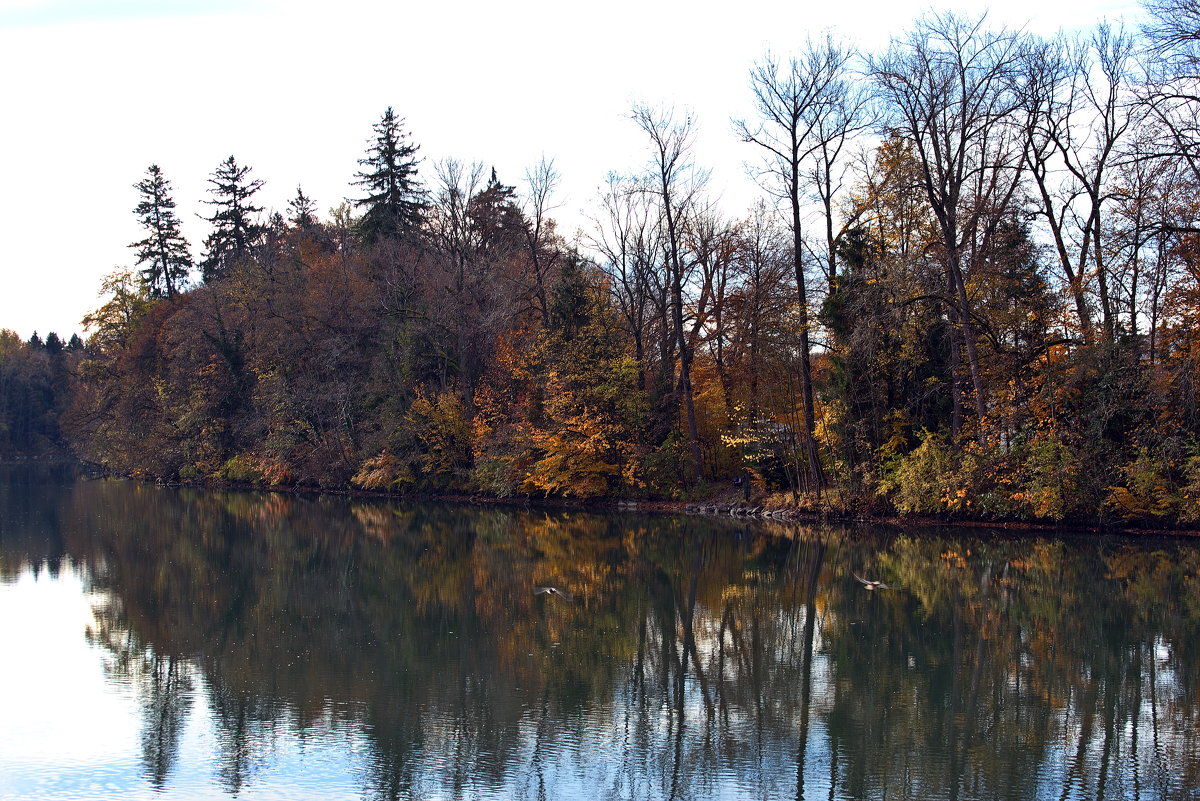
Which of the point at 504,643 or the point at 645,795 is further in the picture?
the point at 504,643

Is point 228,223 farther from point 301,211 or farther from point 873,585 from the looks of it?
point 873,585

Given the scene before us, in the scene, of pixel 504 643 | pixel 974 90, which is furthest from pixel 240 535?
pixel 974 90

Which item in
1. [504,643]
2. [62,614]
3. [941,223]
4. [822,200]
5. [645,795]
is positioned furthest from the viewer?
[822,200]

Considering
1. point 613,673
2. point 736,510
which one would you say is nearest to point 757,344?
point 736,510

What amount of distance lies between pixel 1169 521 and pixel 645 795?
20367mm

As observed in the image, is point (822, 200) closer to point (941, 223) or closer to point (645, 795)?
point (941, 223)

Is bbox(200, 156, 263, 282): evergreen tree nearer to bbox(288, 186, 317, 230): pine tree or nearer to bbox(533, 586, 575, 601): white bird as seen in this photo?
bbox(288, 186, 317, 230): pine tree

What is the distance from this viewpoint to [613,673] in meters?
12.8

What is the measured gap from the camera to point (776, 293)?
3578cm

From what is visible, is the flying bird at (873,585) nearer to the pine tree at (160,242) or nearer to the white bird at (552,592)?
the white bird at (552,592)

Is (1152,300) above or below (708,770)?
above

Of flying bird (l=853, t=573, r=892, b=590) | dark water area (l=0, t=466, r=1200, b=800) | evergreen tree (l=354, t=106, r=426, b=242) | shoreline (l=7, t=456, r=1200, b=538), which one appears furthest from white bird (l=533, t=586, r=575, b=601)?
evergreen tree (l=354, t=106, r=426, b=242)

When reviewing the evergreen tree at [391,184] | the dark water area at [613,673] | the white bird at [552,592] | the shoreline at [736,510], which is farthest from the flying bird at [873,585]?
the evergreen tree at [391,184]

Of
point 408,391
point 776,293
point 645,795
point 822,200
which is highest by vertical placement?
point 822,200
